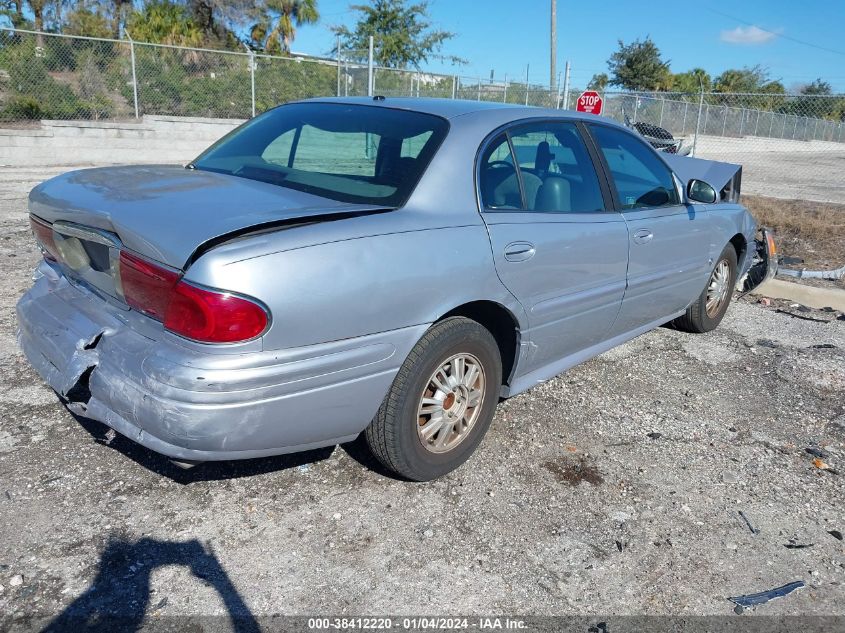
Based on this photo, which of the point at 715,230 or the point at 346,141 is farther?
the point at 715,230

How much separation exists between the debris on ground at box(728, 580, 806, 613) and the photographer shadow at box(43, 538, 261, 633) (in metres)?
1.68

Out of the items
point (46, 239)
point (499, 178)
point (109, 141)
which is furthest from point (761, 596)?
point (109, 141)

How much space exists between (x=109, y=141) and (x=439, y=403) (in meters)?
14.6

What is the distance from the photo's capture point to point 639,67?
152 feet

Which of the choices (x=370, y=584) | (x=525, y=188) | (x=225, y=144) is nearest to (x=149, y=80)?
(x=225, y=144)

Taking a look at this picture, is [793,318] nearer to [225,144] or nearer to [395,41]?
[225,144]

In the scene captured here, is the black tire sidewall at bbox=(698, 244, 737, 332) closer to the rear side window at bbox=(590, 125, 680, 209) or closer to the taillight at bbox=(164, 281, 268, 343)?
the rear side window at bbox=(590, 125, 680, 209)

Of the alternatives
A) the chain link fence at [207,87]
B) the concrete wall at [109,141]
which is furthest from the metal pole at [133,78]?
the concrete wall at [109,141]

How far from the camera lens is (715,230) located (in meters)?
4.78

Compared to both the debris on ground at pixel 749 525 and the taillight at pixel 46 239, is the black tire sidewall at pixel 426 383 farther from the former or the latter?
the taillight at pixel 46 239

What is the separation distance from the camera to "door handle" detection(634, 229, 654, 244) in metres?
3.91

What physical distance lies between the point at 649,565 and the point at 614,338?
5.69 ft

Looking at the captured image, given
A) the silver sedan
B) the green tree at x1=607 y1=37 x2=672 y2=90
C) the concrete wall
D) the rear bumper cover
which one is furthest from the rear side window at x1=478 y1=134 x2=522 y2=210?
the green tree at x1=607 y1=37 x2=672 y2=90

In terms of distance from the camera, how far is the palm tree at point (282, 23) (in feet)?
93.8
